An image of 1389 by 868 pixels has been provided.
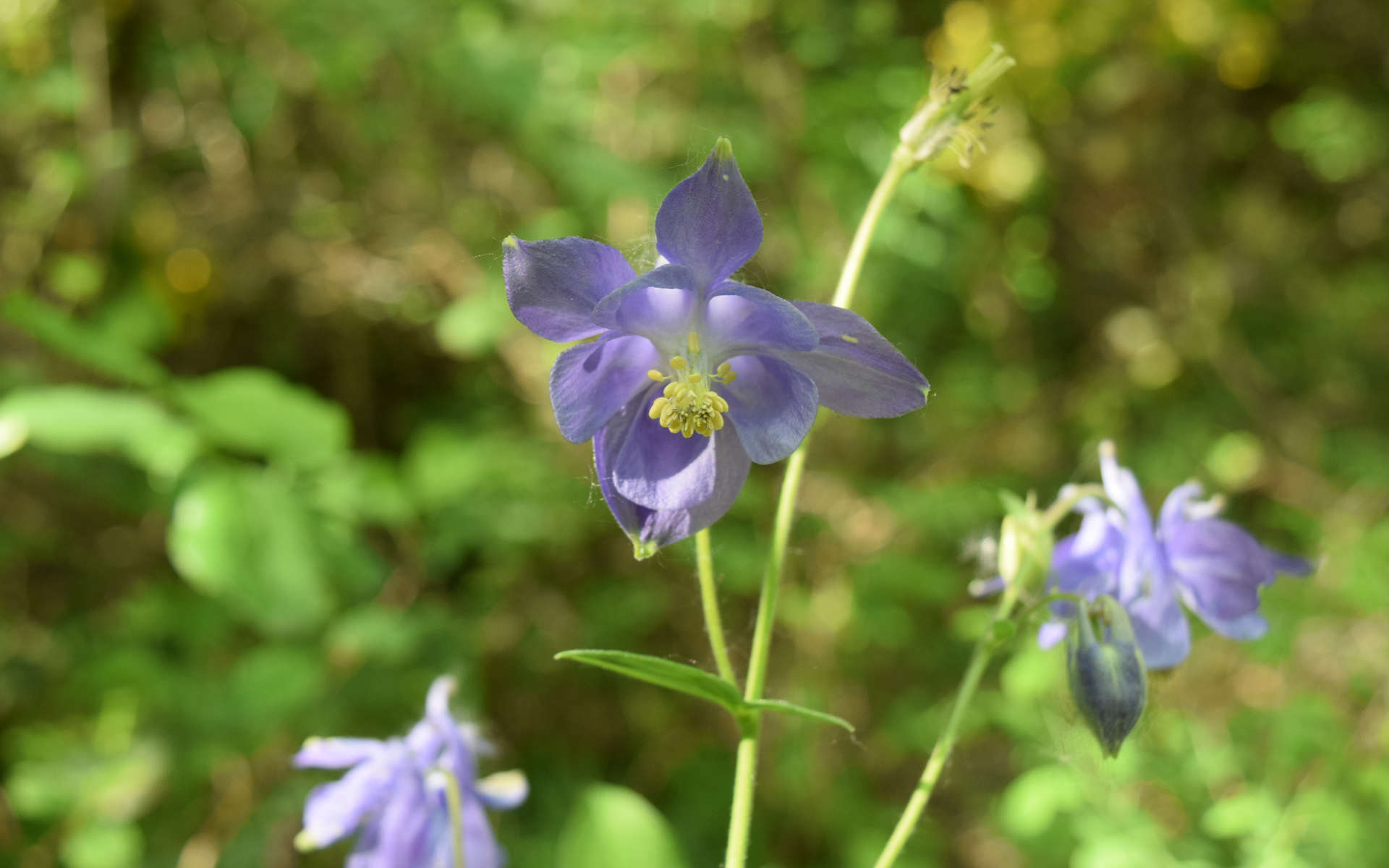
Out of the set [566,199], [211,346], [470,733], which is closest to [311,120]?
[211,346]

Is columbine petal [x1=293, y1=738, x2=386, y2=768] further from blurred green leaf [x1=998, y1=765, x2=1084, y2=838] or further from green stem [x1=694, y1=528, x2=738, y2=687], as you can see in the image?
blurred green leaf [x1=998, y1=765, x2=1084, y2=838]

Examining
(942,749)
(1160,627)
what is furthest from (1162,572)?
(942,749)

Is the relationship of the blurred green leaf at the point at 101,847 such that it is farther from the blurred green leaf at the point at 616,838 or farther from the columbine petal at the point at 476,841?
the columbine petal at the point at 476,841

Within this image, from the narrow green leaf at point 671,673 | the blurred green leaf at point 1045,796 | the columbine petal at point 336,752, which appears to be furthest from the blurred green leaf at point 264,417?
the blurred green leaf at point 1045,796

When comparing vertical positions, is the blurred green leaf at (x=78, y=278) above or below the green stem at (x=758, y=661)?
below

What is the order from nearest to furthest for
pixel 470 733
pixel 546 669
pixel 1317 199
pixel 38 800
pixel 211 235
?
pixel 470 733
pixel 38 800
pixel 546 669
pixel 211 235
pixel 1317 199

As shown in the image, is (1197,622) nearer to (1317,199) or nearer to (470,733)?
(470,733)
